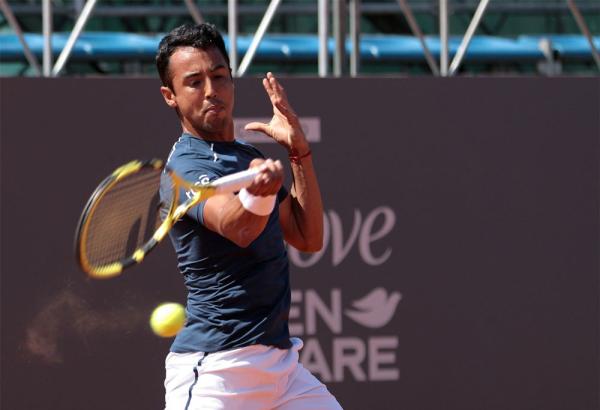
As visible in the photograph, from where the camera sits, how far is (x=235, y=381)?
3178 mm

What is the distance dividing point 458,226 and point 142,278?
5.14 ft

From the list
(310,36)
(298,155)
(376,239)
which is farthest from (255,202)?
(310,36)

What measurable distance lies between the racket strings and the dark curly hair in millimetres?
312

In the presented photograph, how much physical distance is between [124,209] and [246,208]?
32.3 inches

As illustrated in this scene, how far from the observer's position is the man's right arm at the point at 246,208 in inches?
109

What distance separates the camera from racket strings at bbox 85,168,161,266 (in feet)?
10.7

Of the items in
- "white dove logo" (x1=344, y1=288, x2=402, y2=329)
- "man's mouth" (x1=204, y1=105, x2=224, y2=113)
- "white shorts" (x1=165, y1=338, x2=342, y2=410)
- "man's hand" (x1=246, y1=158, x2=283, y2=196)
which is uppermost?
"man's mouth" (x1=204, y1=105, x2=224, y2=113)

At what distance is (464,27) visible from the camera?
9328 millimetres

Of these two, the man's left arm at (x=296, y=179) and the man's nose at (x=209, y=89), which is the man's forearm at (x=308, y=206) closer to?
the man's left arm at (x=296, y=179)

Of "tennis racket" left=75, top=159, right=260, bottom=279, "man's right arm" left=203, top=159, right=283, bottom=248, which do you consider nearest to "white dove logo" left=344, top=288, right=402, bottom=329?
"tennis racket" left=75, top=159, right=260, bottom=279

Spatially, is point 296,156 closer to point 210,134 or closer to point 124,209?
point 210,134

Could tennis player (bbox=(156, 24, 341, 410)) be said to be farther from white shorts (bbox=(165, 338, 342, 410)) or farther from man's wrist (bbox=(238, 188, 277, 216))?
man's wrist (bbox=(238, 188, 277, 216))

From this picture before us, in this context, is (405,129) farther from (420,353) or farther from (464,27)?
(464,27)

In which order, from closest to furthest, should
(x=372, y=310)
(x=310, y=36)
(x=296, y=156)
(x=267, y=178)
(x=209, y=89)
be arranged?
(x=267, y=178) → (x=209, y=89) → (x=296, y=156) → (x=372, y=310) → (x=310, y=36)
